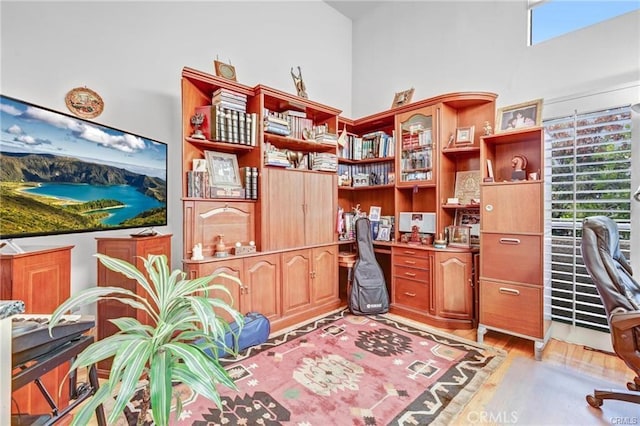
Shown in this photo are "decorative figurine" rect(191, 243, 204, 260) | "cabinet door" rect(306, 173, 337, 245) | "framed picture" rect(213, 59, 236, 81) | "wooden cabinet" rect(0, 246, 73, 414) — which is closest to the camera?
"wooden cabinet" rect(0, 246, 73, 414)

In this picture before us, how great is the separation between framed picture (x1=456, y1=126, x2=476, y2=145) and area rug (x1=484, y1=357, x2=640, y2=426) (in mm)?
2064

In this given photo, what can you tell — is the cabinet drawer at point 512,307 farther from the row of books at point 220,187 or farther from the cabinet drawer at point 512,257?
the row of books at point 220,187

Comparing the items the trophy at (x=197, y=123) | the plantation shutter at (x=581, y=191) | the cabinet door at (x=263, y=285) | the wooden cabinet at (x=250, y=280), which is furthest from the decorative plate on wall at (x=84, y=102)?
the plantation shutter at (x=581, y=191)

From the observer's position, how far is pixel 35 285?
4.60 feet

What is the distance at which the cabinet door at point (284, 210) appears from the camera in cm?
275

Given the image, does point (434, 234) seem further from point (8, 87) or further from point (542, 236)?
point (8, 87)

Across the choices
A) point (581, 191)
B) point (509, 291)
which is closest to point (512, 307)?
point (509, 291)

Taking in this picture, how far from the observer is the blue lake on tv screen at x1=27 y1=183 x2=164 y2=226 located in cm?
165

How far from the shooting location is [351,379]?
1.95m

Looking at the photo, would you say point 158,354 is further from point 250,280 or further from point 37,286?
point 250,280

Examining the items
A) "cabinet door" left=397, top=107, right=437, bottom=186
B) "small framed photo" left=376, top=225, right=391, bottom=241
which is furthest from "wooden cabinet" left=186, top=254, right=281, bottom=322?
"cabinet door" left=397, top=107, right=437, bottom=186

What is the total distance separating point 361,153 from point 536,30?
2.06m

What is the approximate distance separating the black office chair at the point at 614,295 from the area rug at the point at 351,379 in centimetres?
71

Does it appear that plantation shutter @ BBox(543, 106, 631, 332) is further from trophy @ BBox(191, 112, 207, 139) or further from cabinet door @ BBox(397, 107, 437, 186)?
trophy @ BBox(191, 112, 207, 139)
